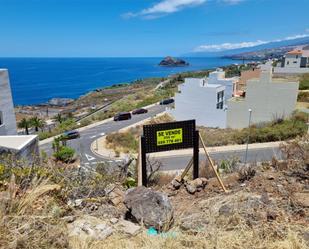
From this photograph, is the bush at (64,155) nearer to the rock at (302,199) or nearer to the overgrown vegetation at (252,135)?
the overgrown vegetation at (252,135)

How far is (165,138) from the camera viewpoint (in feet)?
24.7

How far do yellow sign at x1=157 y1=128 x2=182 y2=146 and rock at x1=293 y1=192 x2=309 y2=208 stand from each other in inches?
125

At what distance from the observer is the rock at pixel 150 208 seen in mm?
4328

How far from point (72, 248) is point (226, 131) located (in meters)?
28.1

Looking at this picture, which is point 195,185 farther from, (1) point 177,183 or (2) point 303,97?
(2) point 303,97

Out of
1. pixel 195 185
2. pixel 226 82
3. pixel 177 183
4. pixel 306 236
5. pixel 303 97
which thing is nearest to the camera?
pixel 306 236

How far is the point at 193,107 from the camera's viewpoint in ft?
110

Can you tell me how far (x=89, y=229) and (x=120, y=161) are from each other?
17.1 meters

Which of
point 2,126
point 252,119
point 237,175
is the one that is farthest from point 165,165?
point 252,119

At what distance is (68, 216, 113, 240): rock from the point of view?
3.59m

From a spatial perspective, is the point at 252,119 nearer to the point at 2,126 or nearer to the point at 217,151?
the point at 217,151

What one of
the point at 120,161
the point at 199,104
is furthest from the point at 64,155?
the point at 199,104

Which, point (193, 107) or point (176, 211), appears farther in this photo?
point (193, 107)

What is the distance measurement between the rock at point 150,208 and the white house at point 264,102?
27.0 metres
